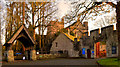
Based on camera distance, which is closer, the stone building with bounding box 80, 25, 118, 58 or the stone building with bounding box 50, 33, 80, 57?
the stone building with bounding box 80, 25, 118, 58

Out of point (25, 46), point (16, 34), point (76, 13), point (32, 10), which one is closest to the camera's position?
point (76, 13)

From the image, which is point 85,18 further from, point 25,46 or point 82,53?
point 82,53

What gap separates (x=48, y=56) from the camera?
34.2m

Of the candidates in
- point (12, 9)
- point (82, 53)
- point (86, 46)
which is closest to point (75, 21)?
point (86, 46)

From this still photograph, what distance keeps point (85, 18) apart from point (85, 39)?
731 inches

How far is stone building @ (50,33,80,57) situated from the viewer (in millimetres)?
36681

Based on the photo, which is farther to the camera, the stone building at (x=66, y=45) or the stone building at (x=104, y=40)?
the stone building at (x=66, y=45)

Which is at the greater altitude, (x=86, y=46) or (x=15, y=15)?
(x=15, y=15)

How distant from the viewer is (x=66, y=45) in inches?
1599

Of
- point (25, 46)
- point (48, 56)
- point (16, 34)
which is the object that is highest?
point (16, 34)

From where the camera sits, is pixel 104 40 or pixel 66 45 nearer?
pixel 104 40

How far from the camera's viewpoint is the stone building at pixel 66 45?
36681 millimetres

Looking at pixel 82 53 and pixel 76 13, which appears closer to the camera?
pixel 76 13

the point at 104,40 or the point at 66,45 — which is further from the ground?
the point at 104,40
